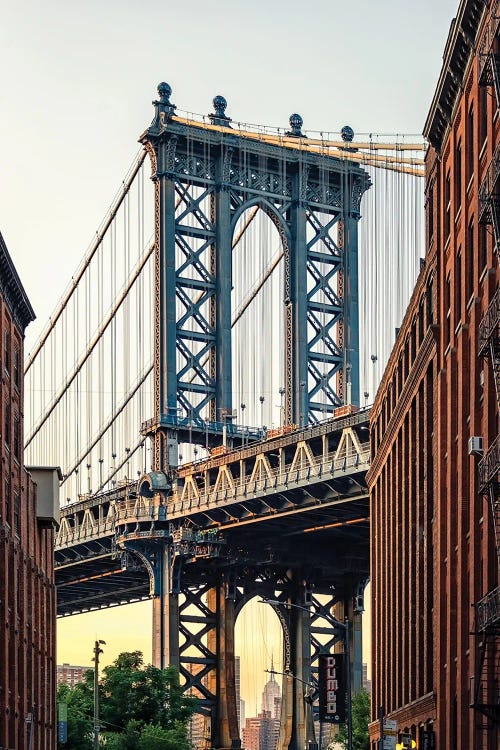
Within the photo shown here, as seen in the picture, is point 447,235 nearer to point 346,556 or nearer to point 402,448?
point 402,448

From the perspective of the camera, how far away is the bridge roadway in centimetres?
11062

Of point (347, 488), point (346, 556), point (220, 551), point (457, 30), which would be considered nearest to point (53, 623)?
point (347, 488)

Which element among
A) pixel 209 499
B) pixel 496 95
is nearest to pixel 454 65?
pixel 496 95

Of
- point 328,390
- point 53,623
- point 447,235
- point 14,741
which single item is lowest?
point 14,741

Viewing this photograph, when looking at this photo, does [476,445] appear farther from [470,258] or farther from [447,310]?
[447,310]

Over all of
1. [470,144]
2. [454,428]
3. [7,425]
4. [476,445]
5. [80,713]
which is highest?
[470,144]

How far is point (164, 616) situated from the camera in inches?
5064

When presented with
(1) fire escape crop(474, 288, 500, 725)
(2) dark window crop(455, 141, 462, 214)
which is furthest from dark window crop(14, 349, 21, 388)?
(1) fire escape crop(474, 288, 500, 725)

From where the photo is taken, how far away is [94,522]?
139250mm

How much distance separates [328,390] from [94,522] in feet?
68.9

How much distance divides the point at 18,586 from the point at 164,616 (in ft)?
166

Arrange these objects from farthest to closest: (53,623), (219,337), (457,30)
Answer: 1. (219,337)
2. (53,623)
3. (457,30)

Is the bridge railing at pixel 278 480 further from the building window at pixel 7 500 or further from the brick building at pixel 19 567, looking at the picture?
the building window at pixel 7 500

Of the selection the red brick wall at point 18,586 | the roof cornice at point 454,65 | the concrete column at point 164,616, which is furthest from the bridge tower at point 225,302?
the roof cornice at point 454,65
